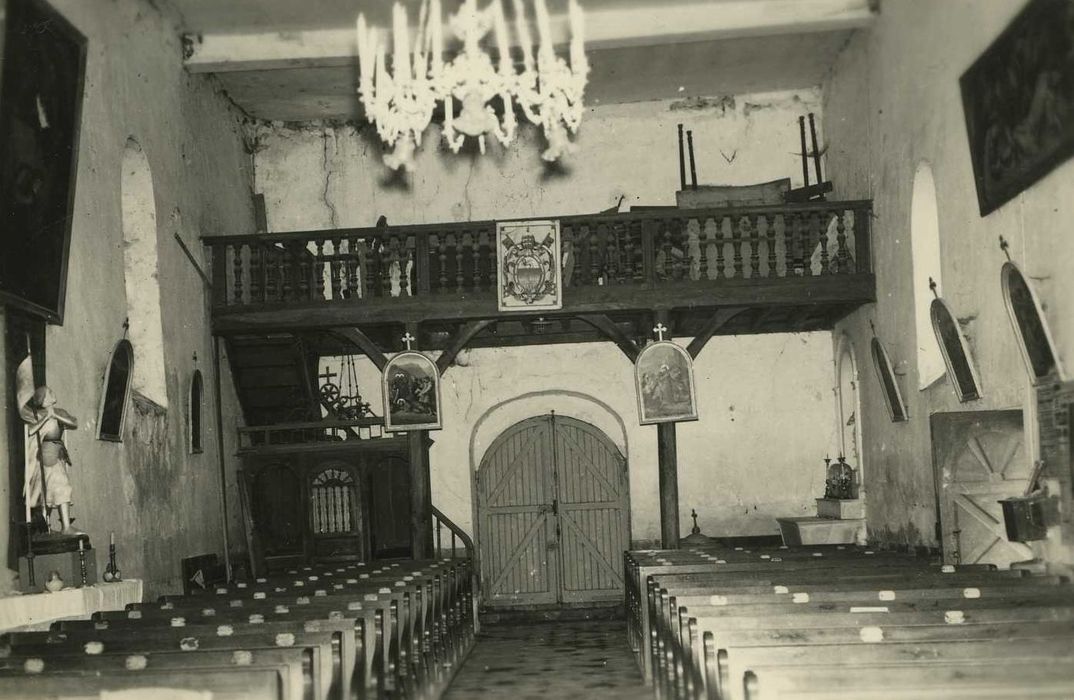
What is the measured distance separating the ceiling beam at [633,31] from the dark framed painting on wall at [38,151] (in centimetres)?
426

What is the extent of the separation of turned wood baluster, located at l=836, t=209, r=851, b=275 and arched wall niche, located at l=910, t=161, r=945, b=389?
1.77 meters

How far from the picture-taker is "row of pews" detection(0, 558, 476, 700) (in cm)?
515

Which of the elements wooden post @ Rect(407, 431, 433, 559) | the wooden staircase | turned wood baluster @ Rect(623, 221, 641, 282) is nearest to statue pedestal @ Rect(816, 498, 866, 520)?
turned wood baluster @ Rect(623, 221, 641, 282)

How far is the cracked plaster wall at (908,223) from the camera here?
8.54 metres

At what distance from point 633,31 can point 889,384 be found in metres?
5.02

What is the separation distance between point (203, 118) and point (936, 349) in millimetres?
9028

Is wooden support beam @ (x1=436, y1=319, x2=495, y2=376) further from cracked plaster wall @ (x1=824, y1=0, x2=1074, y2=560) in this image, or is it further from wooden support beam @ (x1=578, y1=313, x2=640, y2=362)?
cracked plaster wall @ (x1=824, y1=0, x2=1074, y2=560)

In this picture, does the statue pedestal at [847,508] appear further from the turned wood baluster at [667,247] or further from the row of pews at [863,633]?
the row of pews at [863,633]

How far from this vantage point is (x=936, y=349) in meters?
11.8

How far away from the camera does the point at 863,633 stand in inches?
218

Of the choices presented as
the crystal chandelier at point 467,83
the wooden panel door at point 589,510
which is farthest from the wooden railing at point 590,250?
the crystal chandelier at point 467,83

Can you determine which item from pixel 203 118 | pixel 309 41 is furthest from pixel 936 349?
pixel 203 118

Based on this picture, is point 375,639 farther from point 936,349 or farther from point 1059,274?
point 936,349

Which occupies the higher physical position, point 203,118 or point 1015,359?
point 203,118
